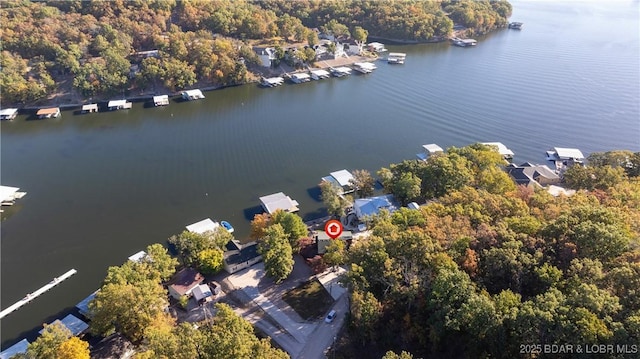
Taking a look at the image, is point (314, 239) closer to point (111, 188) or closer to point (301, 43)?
point (111, 188)

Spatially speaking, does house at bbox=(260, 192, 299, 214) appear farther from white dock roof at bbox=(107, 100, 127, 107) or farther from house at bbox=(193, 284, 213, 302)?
white dock roof at bbox=(107, 100, 127, 107)

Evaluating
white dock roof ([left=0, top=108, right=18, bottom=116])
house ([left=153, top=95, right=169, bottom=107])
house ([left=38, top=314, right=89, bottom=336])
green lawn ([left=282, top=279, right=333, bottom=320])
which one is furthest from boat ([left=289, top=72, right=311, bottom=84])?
house ([left=38, top=314, right=89, bottom=336])

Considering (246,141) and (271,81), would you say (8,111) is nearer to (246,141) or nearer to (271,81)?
(246,141)

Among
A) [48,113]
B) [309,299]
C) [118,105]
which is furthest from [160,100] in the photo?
[309,299]

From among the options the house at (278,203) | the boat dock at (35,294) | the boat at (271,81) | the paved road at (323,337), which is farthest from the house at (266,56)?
the paved road at (323,337)

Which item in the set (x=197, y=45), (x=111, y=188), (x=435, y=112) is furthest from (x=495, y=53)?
(x=111, y=188)

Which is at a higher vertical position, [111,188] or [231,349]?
[231,349]
